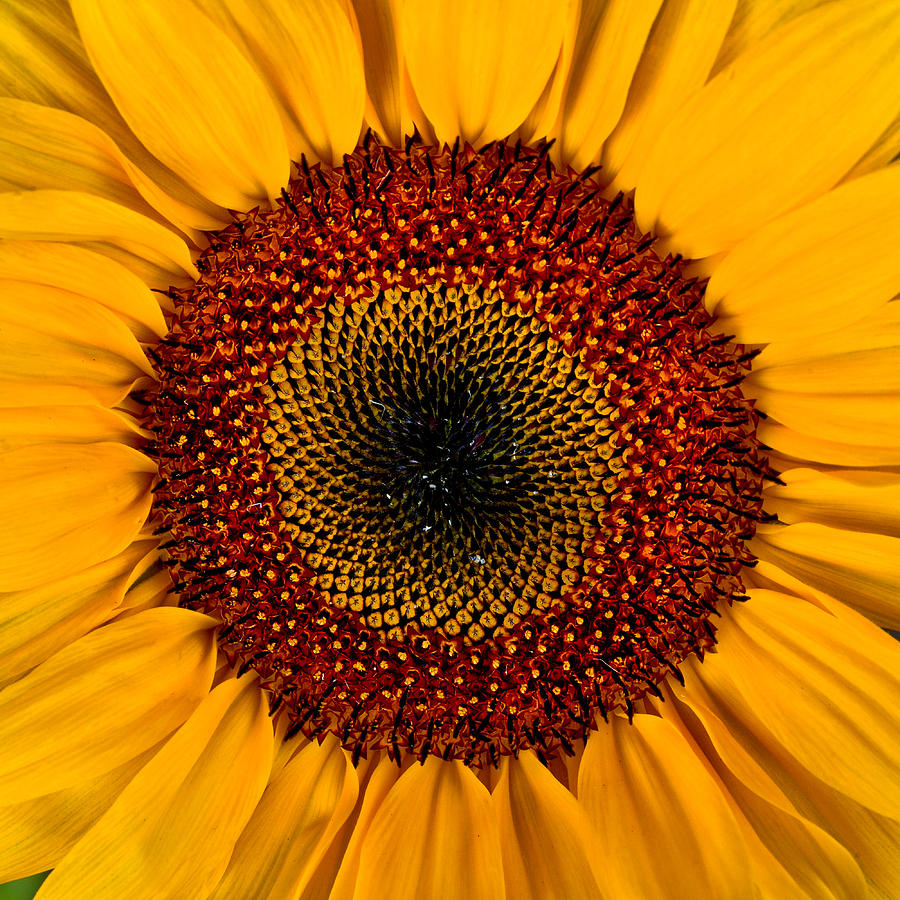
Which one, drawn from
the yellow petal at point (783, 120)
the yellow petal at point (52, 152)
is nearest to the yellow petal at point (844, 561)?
the yellow petal at point (783, 120)

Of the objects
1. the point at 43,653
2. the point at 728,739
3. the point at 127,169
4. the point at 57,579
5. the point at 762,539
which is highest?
the point at 127,169

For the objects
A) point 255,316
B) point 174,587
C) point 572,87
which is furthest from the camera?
point 174,587

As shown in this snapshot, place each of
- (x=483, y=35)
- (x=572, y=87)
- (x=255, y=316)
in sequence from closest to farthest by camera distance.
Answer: (x=483, y=35) < (x=572, y=87) < (x=255, y=316)

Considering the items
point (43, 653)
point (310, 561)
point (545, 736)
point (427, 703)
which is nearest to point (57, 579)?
point (43, 653)

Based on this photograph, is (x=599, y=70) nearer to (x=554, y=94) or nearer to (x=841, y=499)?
(x=554, y=94)

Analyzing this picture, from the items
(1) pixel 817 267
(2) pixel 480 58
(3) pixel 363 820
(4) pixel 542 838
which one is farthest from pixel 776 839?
(2) pixel 480 58

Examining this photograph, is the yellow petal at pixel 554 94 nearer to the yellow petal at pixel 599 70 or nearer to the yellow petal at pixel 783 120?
the yellow petal at pixel 599 70

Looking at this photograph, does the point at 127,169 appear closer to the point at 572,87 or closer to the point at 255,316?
the point at 255,316

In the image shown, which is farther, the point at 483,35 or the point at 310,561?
the point at 310,561
